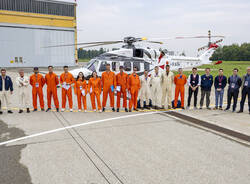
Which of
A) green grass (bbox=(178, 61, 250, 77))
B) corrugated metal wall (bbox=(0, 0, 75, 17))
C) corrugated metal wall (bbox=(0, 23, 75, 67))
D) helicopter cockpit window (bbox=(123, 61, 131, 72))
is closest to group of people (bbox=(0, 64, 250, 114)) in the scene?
helicopter cockpit window (bbox=(123, 61, 131, 72))

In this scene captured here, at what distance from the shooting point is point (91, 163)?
13.5ft

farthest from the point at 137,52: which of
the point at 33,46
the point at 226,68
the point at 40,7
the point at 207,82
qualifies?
the point at 226,68

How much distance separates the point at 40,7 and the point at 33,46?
26.0 ft

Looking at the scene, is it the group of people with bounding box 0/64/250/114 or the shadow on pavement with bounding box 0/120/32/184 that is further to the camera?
the group of people with bounding box 0/64/250/114

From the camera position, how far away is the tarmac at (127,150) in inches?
144

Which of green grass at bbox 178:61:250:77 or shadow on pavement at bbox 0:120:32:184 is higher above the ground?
green grass at bbox 178:61:250:77

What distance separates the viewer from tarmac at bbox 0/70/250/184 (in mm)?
3658

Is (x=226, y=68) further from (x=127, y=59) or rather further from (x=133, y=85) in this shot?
(x=133, y=85)

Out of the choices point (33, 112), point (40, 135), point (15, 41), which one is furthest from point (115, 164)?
point (15, 41)

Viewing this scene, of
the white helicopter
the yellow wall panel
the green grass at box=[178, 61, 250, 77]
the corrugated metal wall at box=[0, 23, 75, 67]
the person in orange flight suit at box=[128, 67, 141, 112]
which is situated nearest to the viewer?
the person in orange flight suit at box=[128, 67, 141, 112]

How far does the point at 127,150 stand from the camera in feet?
15.5

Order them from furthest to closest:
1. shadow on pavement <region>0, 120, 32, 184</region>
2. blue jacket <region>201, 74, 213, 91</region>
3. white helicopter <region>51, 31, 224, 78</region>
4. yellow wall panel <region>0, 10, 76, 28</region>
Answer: yellow wall panel <region>0, 10, 76, 28</region>, white helicopter <region>51, 31, 224, 78</region>, blue jacket <region>201, 74, 213, 91</region>, shadow on pavement <region>0, 120, 32, 184</region>

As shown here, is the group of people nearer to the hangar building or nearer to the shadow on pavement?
the shadow on pavement

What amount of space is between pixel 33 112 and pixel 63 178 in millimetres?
5431
